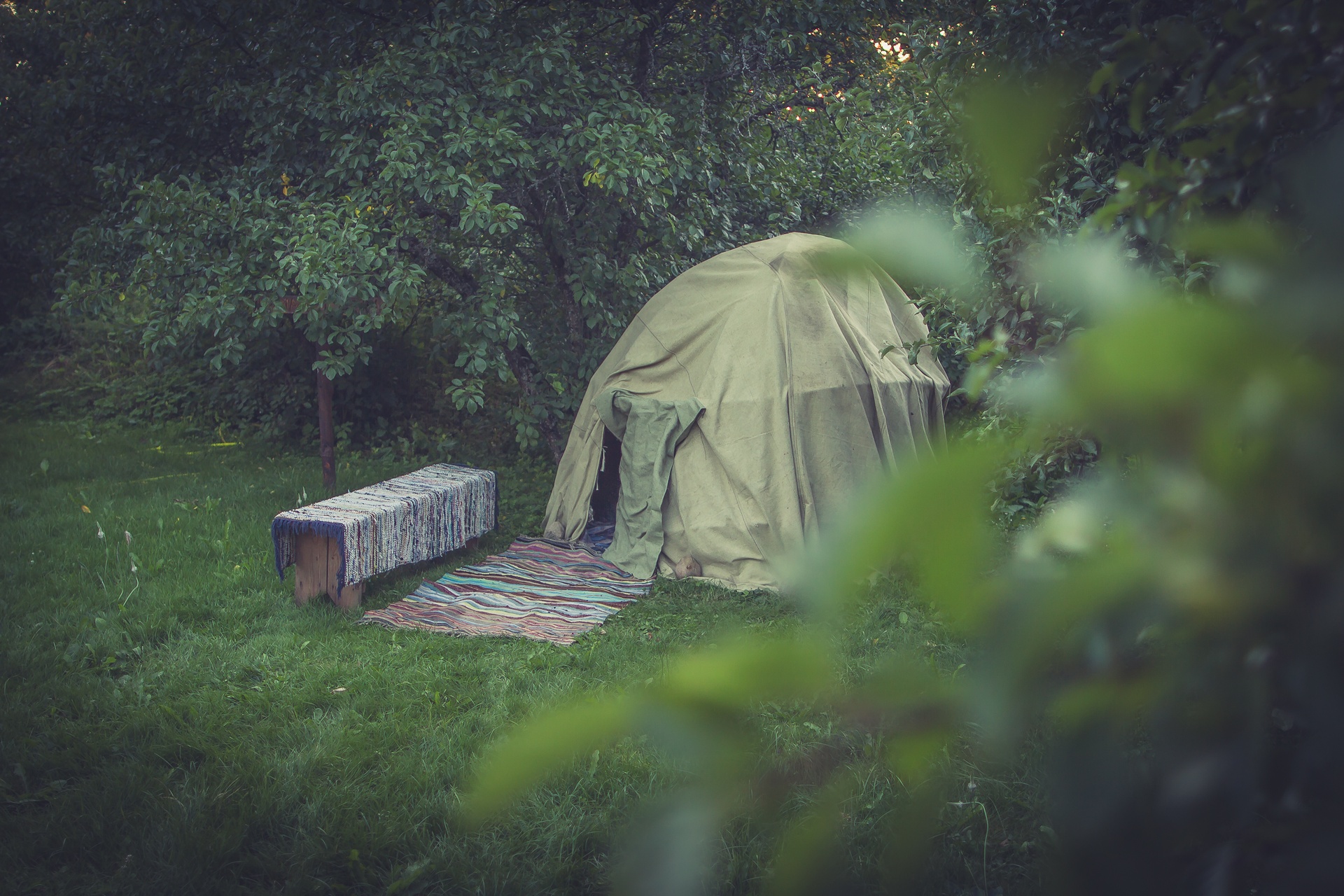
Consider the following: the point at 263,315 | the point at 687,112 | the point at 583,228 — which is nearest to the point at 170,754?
the point at 263,315

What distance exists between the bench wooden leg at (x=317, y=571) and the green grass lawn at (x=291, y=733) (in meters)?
0.11

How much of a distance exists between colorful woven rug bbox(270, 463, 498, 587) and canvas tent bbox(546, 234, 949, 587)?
718 mm

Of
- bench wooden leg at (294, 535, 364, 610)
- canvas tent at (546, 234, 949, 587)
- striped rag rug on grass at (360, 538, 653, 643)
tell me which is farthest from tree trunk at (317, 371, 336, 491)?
bench wooden leg at (294, 535, 364, 610)

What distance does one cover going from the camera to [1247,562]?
44cm

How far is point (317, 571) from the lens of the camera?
4.73m

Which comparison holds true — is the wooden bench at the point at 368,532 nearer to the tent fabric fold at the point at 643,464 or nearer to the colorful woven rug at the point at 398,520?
the colorful woven rug at the point at 398,520

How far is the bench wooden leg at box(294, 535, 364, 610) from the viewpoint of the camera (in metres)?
4.70

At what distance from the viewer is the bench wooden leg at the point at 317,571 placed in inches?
185

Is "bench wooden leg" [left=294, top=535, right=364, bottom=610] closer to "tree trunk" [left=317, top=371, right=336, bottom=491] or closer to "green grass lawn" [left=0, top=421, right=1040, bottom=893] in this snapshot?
"green grass lawn" [left=0, top=421, right=1040, bottom=893]

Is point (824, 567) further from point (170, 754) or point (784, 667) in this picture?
point (170, 754)

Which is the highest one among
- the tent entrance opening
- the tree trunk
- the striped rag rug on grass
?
the tree trunk

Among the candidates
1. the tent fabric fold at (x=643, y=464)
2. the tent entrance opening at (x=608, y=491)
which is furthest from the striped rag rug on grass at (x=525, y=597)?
the tent entrance opening at (x=608, y=491)

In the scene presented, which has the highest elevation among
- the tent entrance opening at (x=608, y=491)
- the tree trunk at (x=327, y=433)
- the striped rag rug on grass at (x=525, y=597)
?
the tree trunk at (x=327, y=433)

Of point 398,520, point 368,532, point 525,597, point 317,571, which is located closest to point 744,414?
point 525,597
